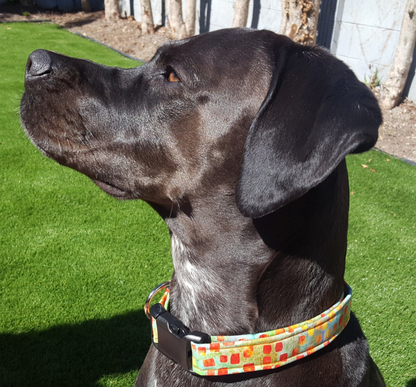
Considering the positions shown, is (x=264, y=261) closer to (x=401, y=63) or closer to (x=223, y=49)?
(x=223, y=49)

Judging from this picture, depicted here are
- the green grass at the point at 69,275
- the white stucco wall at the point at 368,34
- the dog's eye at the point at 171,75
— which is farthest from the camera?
the white stucco wall at the point at 368,34

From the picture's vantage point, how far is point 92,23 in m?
15.4

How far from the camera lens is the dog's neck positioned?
1.78m

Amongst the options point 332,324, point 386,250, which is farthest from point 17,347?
point 386,250

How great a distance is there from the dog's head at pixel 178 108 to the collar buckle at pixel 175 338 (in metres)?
0.50

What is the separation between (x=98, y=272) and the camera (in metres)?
3.85

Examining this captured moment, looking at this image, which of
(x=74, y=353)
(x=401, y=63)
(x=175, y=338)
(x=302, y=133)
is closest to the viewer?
(x=302, y=133)

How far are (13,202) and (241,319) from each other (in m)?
3.62

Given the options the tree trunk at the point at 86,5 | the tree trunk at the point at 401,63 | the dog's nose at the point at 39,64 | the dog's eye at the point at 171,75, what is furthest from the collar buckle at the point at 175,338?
the tree trunk at the point at 86,5

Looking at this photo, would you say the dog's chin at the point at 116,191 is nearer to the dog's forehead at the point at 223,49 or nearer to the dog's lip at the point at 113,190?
the dog's lip at the point at 113,190

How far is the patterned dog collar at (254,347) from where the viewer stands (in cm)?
169

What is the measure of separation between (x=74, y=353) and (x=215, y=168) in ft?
6.48

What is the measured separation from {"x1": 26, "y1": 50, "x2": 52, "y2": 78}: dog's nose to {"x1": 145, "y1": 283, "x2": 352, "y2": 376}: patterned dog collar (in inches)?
48.8

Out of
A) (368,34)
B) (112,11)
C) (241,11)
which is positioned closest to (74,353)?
(368,34)
